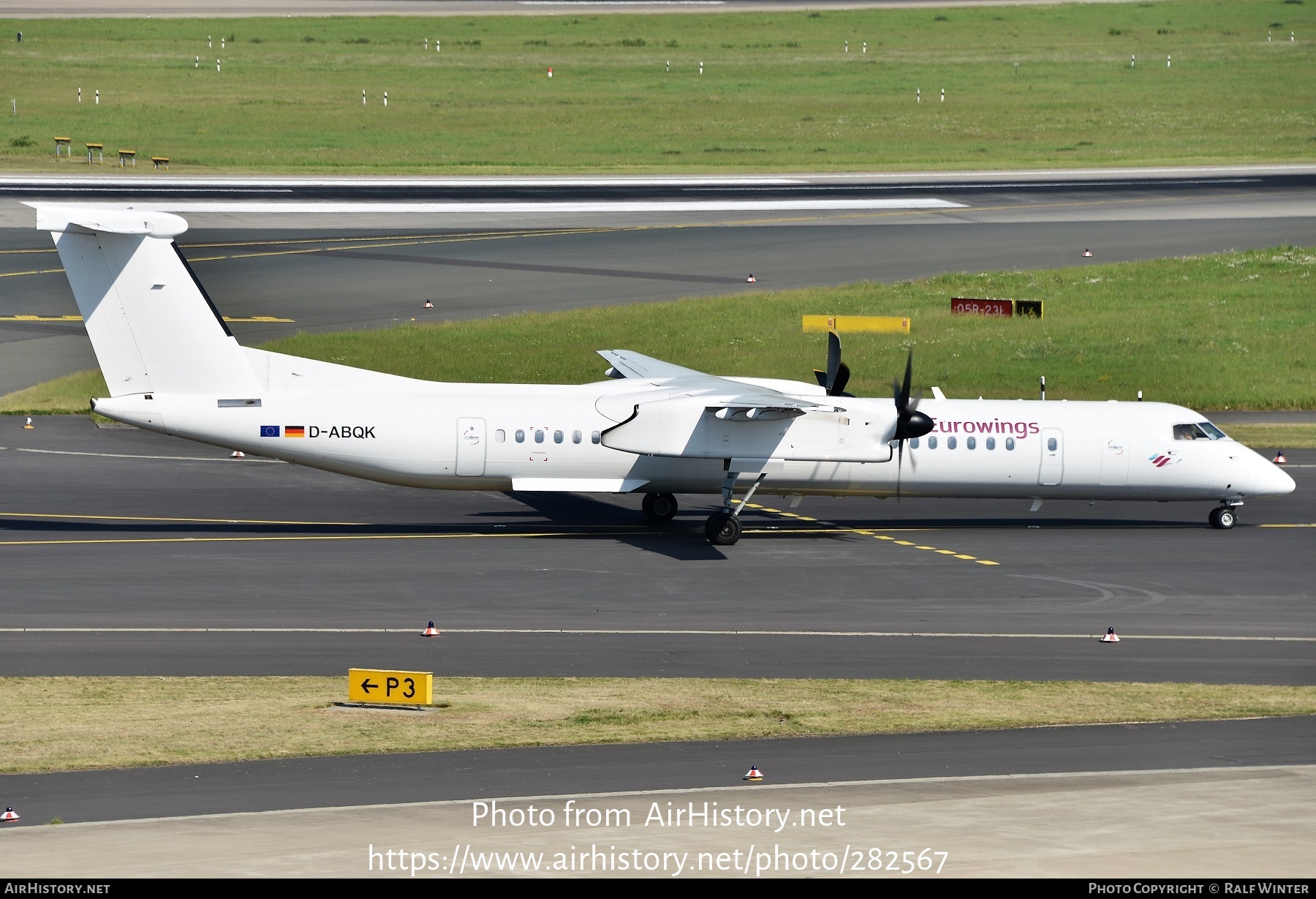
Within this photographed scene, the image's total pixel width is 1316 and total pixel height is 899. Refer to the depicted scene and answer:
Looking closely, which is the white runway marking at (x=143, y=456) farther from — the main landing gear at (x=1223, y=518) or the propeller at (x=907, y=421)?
the main landing gear at (x=1223, y=518)

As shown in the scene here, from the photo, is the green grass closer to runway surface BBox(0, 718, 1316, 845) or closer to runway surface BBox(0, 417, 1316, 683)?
runway surface BBox(0, 417, 1316, 683)

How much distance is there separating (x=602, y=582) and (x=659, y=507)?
569 cm

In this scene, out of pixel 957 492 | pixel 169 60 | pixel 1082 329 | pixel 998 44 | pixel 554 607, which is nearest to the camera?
pixel 554 607

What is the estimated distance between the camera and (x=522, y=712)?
67.5ft

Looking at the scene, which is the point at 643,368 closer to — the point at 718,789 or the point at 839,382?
the point at 839,382

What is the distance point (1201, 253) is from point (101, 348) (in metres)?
45.2

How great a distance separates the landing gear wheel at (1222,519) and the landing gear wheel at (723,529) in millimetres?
10674

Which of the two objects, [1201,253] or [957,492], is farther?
[1201,253]

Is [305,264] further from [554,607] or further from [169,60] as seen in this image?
[169,60]

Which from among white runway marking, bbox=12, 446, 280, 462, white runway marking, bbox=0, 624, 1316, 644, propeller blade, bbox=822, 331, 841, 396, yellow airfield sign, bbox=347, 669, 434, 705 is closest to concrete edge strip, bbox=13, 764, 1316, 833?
yellow airfield sign, bbox=347, 669, 434, 705

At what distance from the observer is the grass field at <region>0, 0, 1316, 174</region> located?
3398 inches

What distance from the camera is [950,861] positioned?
14688 mm

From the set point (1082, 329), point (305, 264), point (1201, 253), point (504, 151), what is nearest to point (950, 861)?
point (1082, 329)

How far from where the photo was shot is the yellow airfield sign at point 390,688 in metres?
20.4
